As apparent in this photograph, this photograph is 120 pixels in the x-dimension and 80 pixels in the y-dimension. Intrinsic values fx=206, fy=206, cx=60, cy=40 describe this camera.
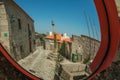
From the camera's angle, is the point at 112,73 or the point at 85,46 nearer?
the point at 85,46

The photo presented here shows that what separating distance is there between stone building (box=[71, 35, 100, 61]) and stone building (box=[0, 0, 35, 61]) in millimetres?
157

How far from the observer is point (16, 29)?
718 mm

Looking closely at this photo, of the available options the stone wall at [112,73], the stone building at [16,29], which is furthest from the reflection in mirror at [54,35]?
the stone wall at [112,73]

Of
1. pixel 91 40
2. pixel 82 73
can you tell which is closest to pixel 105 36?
pixel 91 40

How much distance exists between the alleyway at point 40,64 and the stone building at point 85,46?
0.10m

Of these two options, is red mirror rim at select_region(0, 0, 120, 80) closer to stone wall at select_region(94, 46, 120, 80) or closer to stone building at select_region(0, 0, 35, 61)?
stone wall at select_region(94, 46, 120, 80)

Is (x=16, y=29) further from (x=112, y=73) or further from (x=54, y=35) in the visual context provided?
(x=112, y=73)

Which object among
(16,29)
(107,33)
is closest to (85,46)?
(107,33)

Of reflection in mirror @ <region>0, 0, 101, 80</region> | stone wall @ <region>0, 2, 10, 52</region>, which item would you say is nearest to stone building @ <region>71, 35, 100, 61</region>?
reflection in mirror @ <region>0, 0, 101, 80</region>

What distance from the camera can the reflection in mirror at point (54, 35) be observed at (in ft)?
2.23

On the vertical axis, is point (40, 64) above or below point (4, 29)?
below

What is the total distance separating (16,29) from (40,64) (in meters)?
0.16

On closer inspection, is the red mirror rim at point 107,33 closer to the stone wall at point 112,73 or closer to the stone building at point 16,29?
the stone wall at point 112,73

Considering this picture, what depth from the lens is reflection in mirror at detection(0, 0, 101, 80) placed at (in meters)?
0.68
